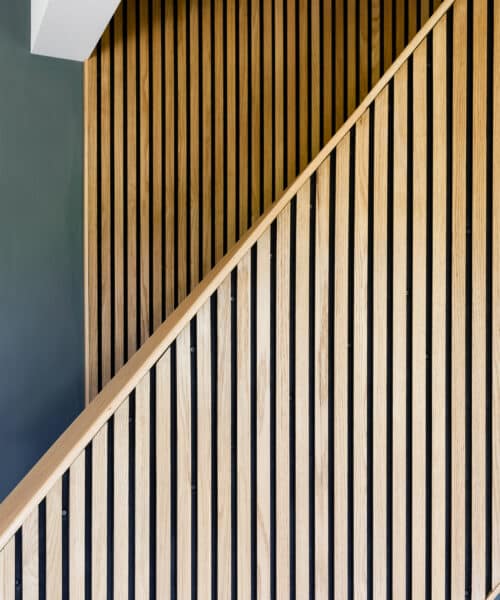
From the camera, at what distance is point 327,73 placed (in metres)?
2.48

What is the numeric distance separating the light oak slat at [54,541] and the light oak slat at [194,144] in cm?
129

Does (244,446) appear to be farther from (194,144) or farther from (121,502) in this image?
(194,144)

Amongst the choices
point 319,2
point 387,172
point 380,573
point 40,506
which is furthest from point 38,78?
point 380,573

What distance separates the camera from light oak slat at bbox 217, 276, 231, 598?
137 cm

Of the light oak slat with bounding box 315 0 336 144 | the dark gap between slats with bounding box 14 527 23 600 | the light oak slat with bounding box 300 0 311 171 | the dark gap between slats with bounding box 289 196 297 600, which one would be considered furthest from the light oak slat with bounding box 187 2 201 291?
the dark gap between slats with bounding box 14 527 23 600

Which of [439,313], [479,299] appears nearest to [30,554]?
[439,313]

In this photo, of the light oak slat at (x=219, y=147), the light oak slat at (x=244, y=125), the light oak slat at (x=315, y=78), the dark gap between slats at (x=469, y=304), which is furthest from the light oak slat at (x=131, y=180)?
the dark gap between slats at (x=469, y=304)

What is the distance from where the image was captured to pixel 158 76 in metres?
2.40

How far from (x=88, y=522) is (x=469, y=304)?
1.17 meters

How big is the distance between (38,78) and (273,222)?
1.44 meters

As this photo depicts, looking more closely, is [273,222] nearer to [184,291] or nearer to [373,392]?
[373,392]

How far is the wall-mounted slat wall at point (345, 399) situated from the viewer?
1.33m

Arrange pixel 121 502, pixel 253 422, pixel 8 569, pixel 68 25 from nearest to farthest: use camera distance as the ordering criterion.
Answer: pixel 8 569, pixel 121 502, pixel 253 422, pixel 68 25

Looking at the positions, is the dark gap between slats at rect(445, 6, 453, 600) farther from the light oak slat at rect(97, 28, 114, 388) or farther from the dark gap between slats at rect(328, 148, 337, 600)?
the light oak slat at rect(97, 28, 114, 388)
